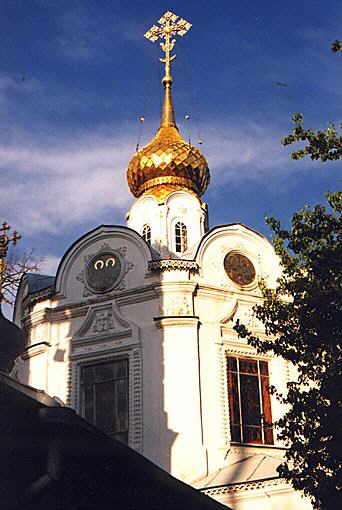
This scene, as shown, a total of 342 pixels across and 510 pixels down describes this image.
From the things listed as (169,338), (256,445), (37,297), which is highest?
(37,297)

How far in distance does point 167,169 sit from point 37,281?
5080 millimetres

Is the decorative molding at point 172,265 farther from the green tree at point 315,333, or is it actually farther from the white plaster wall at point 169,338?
the green tree at point 315,333

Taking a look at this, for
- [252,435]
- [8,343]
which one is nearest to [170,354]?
[252,435]

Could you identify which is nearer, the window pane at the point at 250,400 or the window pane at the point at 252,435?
the window pane at the point at 252,435

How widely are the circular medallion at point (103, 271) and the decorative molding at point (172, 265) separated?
951mm

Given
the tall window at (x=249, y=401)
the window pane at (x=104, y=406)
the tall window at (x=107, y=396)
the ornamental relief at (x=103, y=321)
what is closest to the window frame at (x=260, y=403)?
the tall window at (x=249, y=401)

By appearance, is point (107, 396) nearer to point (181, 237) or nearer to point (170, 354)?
point (170, 354)

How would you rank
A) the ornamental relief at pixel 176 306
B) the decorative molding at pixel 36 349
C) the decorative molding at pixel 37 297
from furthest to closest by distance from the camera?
the decorative molding at pixel 37 297, the decorative molding at pixel 36 349, the ornamental relief at pixel 176 306

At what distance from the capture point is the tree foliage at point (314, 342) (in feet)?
30.0

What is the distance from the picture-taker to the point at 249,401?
591 inches

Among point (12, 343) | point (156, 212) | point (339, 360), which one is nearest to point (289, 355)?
point (339, 360)

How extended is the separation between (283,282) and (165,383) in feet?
15.3

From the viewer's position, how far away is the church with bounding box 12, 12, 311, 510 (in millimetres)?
13992

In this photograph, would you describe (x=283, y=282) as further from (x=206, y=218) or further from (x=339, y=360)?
(x=206, y=218)
